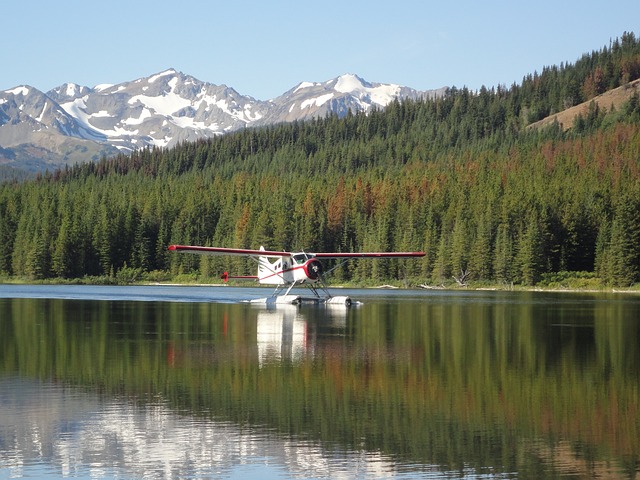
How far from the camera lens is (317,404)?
17.1 metres

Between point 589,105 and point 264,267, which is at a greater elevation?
point 589,105

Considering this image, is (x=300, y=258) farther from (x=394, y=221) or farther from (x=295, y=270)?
(x=394, y=221)

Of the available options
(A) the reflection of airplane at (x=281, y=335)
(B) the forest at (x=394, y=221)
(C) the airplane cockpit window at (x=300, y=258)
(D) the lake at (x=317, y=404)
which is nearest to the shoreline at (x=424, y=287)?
(B) the forest at (x=394, y=221)

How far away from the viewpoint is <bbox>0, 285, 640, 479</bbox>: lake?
13.1 metres

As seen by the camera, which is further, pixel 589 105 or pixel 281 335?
pixel 589 105

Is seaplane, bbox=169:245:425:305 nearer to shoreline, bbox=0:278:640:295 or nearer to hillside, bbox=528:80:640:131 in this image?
shoreline, bbox=0:278:640:295

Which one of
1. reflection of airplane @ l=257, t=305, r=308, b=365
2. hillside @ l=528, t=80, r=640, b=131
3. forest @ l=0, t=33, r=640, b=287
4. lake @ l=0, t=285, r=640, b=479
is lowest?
lake @ l=0, t=285, r=640, b=479

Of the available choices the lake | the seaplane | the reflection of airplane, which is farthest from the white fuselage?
the lake

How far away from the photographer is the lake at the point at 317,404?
43.1ft

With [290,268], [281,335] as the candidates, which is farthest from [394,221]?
[281,335]

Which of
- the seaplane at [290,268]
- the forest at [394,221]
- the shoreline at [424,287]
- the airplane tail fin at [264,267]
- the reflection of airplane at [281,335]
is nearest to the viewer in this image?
the reflection of airplane at [281,335]

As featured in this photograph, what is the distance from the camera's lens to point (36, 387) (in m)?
18.9

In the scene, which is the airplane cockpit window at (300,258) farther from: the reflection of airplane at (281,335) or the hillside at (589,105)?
the hillside at (589,105)

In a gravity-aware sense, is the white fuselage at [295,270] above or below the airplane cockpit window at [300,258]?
below
